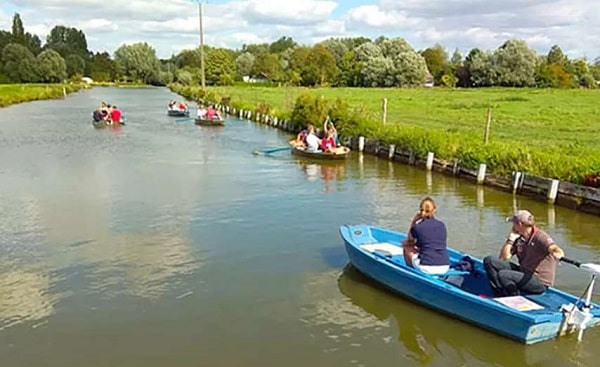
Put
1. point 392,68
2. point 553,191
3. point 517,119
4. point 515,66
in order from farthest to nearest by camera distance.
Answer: point 392,68, point 515,66, point 517,119, point 553,191

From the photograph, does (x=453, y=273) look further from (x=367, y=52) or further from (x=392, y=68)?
(x=367, y=52)

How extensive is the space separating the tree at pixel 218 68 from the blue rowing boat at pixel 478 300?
97392mm

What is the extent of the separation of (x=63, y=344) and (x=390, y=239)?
6167mm

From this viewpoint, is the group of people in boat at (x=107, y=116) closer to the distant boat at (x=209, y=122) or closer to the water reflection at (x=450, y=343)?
the distant boat at (x=209, y=122)

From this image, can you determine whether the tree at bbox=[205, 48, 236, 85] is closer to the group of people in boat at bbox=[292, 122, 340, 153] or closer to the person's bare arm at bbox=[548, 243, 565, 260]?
the group of people in boat at bbox=[292, 122, 340, 153]

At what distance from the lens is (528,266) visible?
29.4ft

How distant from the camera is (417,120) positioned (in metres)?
36.5

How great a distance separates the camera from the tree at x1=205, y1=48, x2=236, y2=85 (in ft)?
350

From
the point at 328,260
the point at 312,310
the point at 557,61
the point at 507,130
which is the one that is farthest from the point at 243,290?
the point at 557,61

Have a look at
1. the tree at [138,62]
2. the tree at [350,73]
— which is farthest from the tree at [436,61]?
the tree at [138,62]

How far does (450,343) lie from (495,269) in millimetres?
1355

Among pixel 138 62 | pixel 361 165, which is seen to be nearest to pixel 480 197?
pixel 361 165

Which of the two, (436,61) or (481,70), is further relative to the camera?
(436,61)

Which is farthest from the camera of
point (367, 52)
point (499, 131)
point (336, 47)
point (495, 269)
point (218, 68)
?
point (336, 47)
